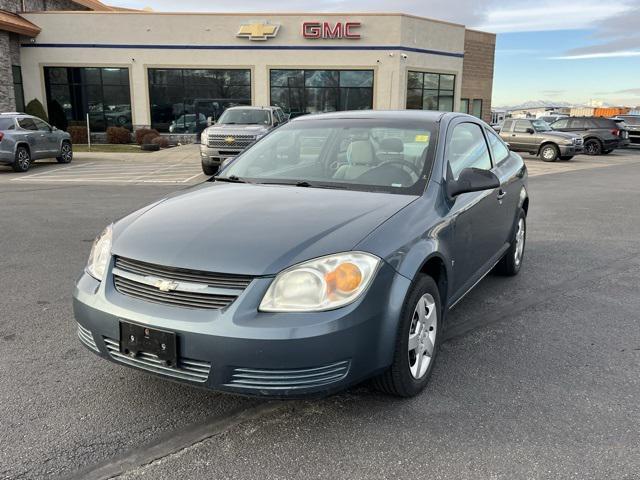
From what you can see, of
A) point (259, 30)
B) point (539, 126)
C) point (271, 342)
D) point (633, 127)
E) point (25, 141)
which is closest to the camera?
point (271, 342)

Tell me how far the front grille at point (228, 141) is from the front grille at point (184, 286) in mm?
12366

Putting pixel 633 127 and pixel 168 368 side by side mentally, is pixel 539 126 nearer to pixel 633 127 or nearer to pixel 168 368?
pixel 633 127

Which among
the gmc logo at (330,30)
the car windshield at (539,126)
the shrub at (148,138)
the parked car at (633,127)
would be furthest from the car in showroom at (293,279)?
the parked car at (633,127)

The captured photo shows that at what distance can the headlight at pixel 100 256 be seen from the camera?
3.06 meters

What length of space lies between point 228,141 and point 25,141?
20.0ft

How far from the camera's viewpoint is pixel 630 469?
102 inches

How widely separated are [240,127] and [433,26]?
18627mm

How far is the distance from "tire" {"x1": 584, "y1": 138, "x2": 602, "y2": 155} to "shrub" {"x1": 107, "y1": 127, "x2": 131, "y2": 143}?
73.1ft

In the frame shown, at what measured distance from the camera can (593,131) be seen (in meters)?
26.1

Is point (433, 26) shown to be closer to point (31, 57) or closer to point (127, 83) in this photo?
point (127, 83)

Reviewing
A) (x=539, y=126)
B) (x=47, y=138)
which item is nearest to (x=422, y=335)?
(x=47, y=138)

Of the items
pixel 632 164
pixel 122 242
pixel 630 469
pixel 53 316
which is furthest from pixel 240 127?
pixel 632 164

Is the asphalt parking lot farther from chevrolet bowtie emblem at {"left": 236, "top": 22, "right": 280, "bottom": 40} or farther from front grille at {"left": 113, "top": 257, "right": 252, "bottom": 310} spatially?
chevrolet bowtie emblem at {"left": 236, "top": 22, "right": 280, "bottom": 40}

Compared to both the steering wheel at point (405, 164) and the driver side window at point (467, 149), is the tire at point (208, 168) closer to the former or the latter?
the driver side window at point (467, 149)
